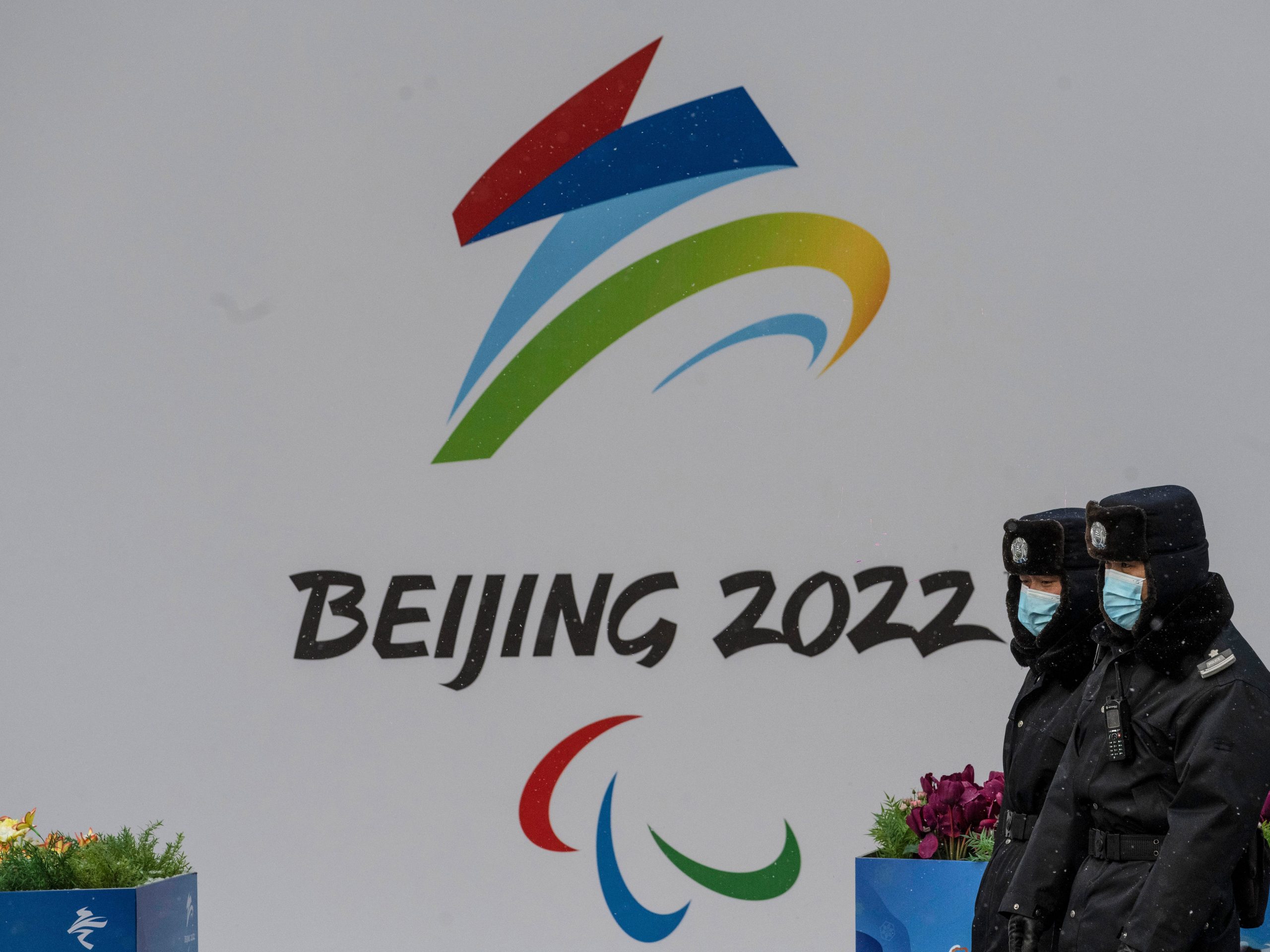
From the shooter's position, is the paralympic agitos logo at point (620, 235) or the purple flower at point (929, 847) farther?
the paralympic agitos logo at point (620, 235)

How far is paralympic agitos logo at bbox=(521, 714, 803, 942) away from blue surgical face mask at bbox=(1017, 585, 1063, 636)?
155 cm

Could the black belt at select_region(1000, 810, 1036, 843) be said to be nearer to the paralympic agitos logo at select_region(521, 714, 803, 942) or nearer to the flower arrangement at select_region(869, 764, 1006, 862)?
the flower arrangement at select_region(869, 764, 1006, 862)

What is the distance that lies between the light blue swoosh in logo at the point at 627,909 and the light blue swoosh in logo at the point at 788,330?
5.46 feet

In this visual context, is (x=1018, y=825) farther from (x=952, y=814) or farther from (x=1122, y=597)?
(x=1122, y=597)

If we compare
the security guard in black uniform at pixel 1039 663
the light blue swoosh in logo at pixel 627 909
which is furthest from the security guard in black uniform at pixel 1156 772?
the light blue swoosh in logo at pixel 627 909

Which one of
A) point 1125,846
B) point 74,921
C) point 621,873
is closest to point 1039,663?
point 1125,846

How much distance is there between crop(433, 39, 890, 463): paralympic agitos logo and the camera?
435cm

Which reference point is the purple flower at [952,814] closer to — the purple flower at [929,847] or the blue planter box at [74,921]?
the purple flower at [929,847]

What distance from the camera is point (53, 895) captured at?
122 inches

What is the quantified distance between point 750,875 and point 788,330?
175 centimetres

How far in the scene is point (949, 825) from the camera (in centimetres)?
322

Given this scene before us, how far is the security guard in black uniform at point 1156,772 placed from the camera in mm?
2207

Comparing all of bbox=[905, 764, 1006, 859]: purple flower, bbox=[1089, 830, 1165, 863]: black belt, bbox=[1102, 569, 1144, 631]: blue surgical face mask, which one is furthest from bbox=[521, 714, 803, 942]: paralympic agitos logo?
bbox=[1102, 569, 1144, 631]: blue surgical face mask

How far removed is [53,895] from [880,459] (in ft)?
8.78
